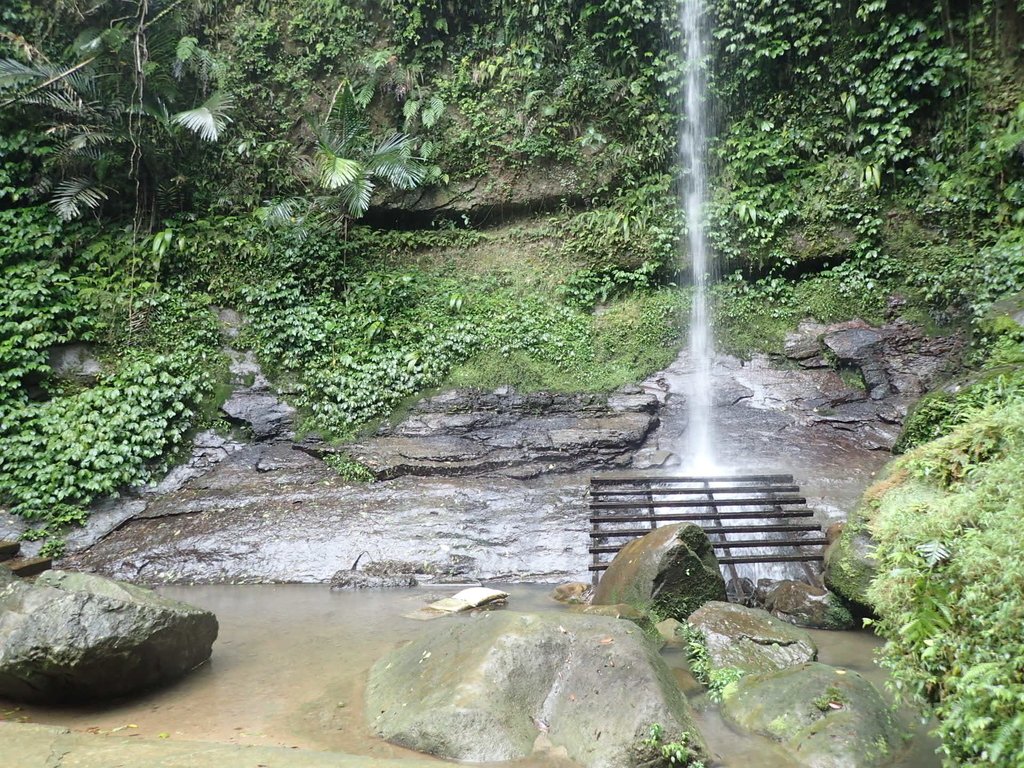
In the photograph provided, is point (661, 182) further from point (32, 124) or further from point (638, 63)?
point (32, 124)

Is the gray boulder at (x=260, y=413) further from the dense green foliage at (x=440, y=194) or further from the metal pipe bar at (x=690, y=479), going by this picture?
the metal pipe bar at (x=690, y=479)

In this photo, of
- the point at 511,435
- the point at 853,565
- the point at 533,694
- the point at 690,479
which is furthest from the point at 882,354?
the point at 533,694

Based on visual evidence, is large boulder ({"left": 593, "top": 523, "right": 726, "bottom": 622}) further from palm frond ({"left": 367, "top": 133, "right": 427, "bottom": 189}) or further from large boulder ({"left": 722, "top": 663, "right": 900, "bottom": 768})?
palm frond ({"left": 367, "top": 133, "right": 427, "bottom": 189})

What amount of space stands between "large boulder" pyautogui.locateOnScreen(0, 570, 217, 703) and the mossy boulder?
5168 millimetres

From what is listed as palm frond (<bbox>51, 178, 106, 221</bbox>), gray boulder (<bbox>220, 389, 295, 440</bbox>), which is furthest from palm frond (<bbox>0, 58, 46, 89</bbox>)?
gray boulder (<bbox>220, 389, 295, 440</bbox>)

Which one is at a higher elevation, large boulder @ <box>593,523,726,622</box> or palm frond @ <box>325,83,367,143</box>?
palm frond @ <box>325,83,367,143</box>

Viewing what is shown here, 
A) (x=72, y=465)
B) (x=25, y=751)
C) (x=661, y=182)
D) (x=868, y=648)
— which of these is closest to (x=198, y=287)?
(x=72, y=465)

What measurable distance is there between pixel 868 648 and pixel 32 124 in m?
14.4

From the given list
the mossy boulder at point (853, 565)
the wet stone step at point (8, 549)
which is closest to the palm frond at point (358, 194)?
the wet stone step at point (8, 549)

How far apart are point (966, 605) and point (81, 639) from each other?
4.60m

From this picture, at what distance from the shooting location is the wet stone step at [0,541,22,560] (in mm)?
7617

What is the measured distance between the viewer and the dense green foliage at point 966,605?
2.23 m

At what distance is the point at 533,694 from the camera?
12.2ft

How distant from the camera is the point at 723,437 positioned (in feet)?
32.9
